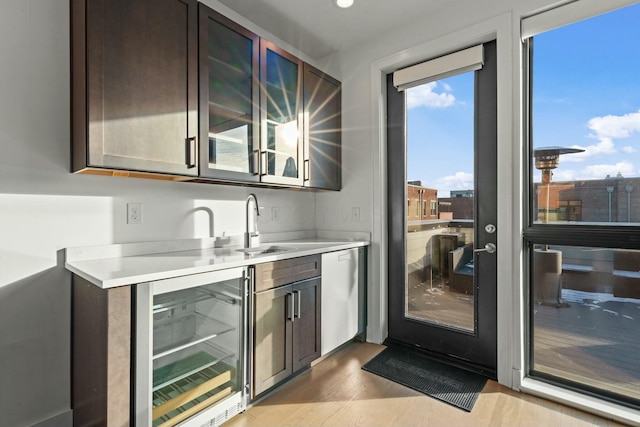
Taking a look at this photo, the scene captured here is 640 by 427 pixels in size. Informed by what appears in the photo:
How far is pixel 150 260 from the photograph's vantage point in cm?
166

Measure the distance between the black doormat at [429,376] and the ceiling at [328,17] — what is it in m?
2.54

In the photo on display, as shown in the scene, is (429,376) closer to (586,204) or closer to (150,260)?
(586,204)

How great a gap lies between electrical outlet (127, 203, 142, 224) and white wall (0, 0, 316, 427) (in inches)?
3.2

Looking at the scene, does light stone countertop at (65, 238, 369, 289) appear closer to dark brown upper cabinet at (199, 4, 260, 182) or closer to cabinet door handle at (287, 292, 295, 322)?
cabinet door handle at (287, 292, 295, 322)

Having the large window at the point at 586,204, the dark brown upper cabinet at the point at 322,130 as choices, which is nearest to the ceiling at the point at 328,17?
the dark brown upper cabinet at the point at 322,130

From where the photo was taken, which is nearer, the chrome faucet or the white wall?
the white wall

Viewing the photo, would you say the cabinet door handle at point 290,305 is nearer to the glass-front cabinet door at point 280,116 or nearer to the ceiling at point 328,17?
the glass-front cabinet door at point 280,116

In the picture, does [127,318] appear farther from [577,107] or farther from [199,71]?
[577,107]

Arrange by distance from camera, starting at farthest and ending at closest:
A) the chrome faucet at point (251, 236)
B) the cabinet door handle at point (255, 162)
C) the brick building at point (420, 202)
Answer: the brick building at point (420, 202) → the chrome faucet at point (251, 236) → the cabinet door handle at point (255, 162)

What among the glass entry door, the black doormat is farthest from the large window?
the black doormat

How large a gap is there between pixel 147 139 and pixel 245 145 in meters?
0.60

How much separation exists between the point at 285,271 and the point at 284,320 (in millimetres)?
297

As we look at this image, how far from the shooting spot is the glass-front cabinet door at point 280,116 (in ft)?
7.00

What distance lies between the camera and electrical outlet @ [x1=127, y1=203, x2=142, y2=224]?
6.00 feet
